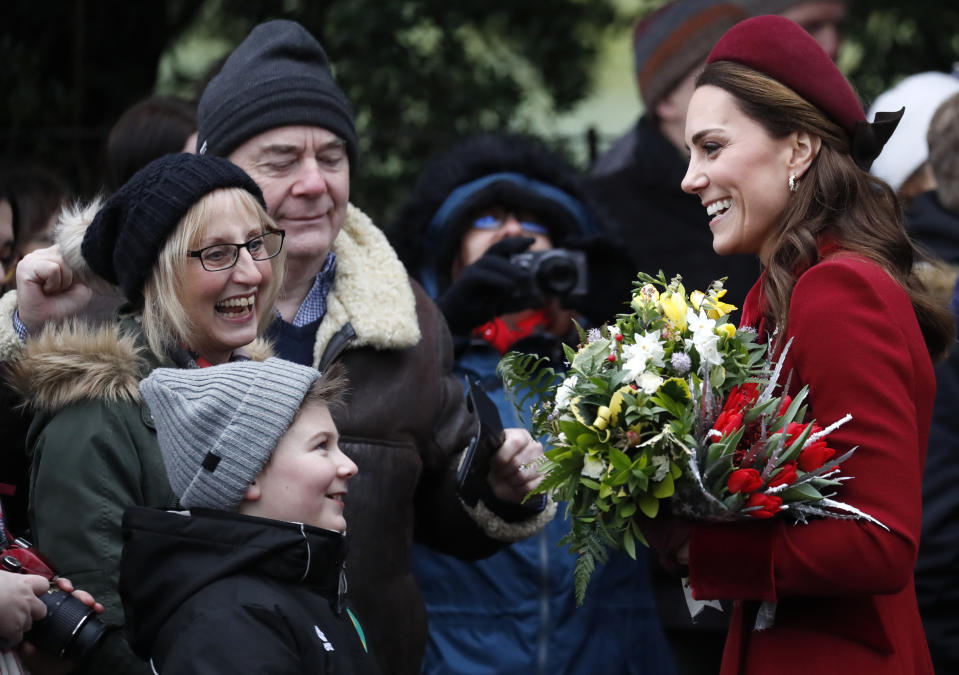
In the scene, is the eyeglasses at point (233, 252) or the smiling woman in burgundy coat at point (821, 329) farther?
the eyeglasses at point (233, 252)

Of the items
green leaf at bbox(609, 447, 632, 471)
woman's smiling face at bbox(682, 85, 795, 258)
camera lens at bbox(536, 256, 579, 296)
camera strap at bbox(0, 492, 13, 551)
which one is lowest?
camera lens at bbox(536, 256, 579, 296)

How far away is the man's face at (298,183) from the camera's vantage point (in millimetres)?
3379

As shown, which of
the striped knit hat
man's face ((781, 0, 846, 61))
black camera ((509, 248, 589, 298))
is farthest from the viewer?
man's face ((781, 0, 846, 61))

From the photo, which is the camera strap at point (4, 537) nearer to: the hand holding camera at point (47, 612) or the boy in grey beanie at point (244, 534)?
the hand holding camera at point (47, 612)

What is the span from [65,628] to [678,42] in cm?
370

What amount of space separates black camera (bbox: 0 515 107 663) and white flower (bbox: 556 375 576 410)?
102cm

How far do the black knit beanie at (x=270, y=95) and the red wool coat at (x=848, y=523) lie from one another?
1.54 meters

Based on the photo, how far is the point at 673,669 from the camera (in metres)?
4.14

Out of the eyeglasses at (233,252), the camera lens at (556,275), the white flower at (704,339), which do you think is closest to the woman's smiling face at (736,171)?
the white flower at (704,339)

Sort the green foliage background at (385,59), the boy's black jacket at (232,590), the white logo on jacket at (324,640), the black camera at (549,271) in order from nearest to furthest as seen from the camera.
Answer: the boy's black jacket at (232,590) < the white logo on jacket at (324,640) < the black camera at (549,271) < the green foliage background at (385,59)

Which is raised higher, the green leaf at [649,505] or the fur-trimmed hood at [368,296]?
the green leaf at [649,505]

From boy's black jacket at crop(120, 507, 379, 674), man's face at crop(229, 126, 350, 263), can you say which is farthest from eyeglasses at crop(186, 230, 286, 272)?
boy's black jacket at crop(120, 507, 379, 674)

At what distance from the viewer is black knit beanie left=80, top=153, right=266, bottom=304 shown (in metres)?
2.81

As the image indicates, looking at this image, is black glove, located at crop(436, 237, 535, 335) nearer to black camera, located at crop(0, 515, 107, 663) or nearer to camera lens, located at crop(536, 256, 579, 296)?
camera lens, located at crop(536, 256, 579, 296)
